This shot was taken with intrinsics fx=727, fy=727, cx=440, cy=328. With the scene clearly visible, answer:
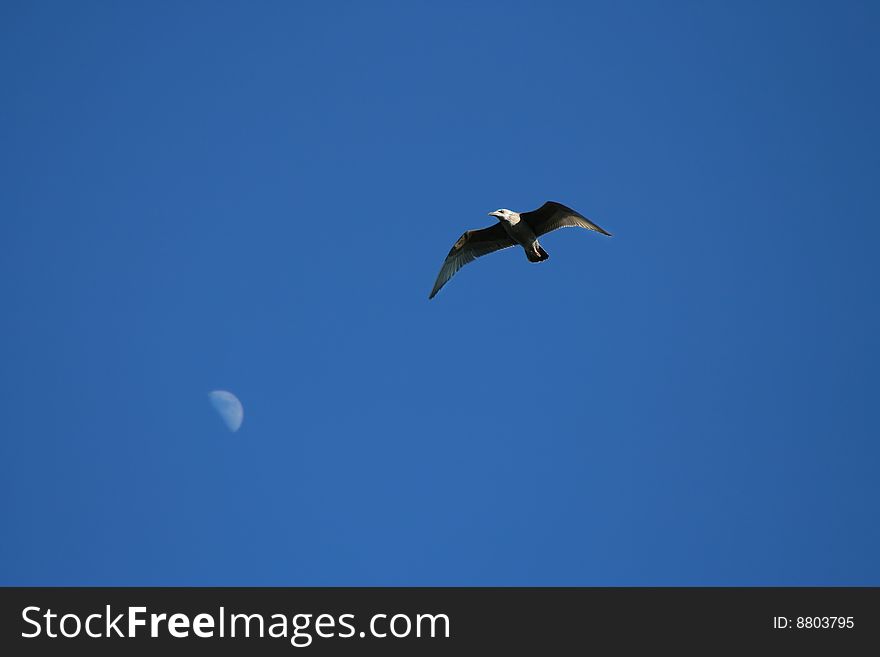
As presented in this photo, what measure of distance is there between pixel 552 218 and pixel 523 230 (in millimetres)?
982

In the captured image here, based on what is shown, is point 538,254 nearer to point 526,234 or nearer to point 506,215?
point 526,234

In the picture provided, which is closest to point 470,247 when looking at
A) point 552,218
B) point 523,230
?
point 523,230

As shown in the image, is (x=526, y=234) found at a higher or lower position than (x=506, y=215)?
lower

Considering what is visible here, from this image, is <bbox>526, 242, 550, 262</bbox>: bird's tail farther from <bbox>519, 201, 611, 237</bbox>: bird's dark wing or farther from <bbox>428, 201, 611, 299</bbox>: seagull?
<bbox>519, 201, 611, 237</bbox>: bird's dark wing

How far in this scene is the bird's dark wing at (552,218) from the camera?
73.3ft

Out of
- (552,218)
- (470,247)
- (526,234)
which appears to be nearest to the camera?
(552,218)

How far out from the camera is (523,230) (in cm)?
2309

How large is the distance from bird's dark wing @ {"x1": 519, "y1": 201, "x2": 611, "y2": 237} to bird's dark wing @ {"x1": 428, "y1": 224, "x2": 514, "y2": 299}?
1.93 m

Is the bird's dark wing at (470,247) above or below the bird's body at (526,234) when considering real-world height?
above

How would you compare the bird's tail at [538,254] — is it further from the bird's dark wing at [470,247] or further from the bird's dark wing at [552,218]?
the bird's dark wing at [470,247]

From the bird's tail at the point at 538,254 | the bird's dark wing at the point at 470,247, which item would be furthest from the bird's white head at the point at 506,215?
the bird's dark wing at the point at 470,247
